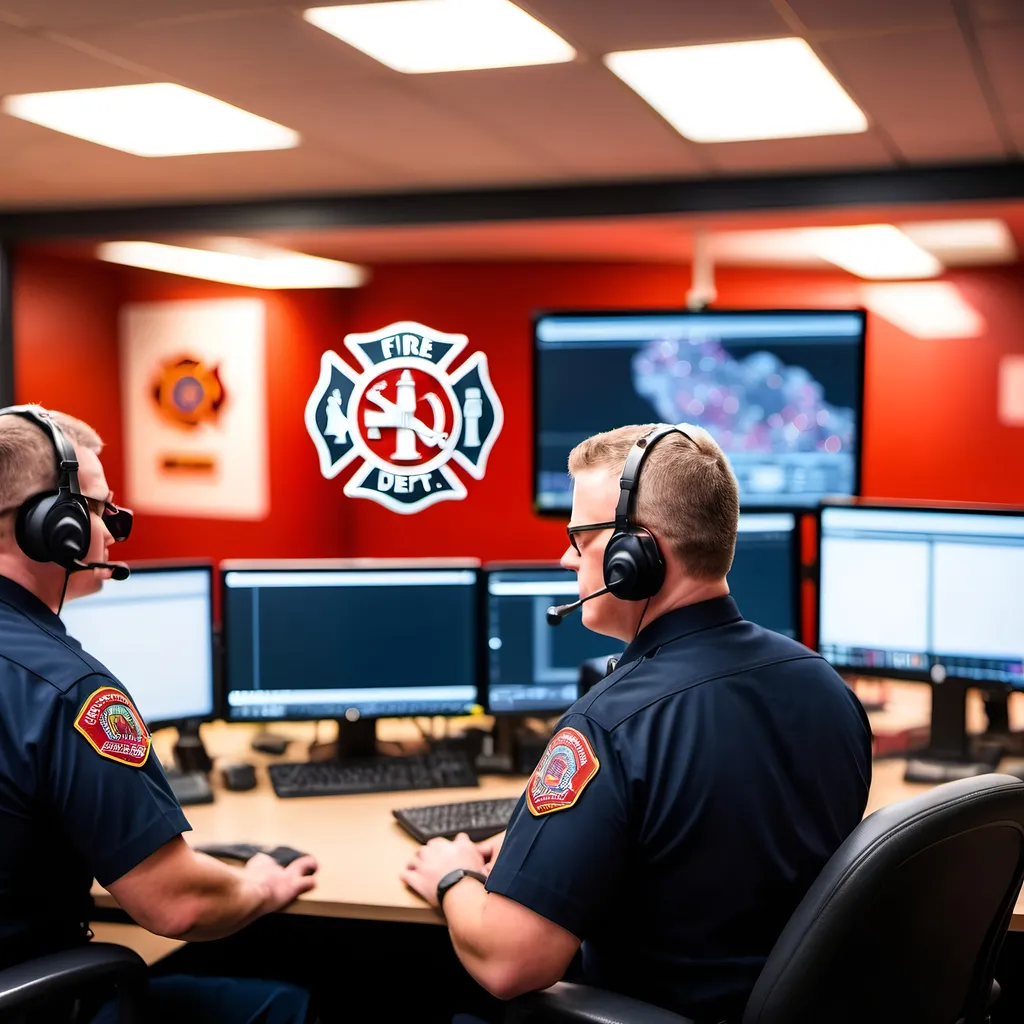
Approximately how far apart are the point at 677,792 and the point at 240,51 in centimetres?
240

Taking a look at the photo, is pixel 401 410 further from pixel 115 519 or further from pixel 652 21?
pixel 652 21

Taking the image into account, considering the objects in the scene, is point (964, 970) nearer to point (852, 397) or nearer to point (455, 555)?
point (852, 397)

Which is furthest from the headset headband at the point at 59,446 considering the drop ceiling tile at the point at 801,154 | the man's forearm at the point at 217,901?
the drop ceiling tile at the point at 801,154

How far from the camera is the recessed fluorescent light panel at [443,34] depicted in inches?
106

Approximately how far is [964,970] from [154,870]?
1.00 m

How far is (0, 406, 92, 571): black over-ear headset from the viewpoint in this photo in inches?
62.2

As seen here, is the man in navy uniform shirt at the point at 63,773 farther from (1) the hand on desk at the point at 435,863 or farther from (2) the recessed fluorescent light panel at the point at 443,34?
(2) the recessed fluorescent light panel at the point at 443,34

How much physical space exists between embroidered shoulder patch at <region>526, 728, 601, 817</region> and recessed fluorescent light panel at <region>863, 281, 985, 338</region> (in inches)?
218

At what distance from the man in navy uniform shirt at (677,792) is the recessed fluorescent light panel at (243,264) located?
4.76m

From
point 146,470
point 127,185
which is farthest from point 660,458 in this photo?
point 146,470

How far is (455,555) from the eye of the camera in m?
6.33

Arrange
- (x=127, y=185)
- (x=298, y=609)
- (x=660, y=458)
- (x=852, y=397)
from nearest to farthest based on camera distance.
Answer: (x=660, y=458) < (x=298, y=609) < (x=852, y=397) < (x=127, y=185)

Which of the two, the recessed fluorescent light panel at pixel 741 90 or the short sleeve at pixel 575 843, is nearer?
the short sleeve at pixel 575 843

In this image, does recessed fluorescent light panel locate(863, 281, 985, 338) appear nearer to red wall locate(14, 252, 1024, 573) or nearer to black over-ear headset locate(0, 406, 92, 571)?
red wall locate(14, 252, 1024, 573)
